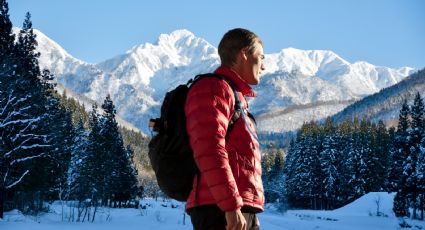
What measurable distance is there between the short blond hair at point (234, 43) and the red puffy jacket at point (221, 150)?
118 mm

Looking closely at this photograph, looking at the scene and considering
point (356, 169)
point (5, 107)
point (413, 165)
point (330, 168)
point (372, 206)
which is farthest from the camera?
point (356, 169)

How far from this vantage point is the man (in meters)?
3.36

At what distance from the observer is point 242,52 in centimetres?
400

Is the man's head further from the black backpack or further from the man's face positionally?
the black backpack

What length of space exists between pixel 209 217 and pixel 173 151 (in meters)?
0.53

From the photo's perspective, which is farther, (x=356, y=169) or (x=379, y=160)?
(x=379, y=160)

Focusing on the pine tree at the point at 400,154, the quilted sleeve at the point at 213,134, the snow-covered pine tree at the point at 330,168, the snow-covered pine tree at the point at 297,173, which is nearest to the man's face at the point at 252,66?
→ the quilted sleeve at the point at 213,134

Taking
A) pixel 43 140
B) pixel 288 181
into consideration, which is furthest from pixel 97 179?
pixel 288 181

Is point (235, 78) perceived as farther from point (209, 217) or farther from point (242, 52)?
point (209, 217)

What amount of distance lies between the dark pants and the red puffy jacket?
5cm

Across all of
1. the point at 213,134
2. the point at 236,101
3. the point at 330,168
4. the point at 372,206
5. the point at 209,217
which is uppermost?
the point at 330,168

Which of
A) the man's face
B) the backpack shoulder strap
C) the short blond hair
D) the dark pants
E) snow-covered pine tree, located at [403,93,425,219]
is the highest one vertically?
snow-covered pine tree, located at [403,93,425,219]

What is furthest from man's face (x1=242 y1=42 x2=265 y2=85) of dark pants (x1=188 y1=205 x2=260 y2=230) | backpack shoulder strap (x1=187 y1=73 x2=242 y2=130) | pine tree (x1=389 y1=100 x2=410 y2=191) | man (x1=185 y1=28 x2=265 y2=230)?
pine tree (x1=389 y1=100 x2=410 y2=191)

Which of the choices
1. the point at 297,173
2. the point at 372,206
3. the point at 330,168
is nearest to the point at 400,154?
the point at 372,206
